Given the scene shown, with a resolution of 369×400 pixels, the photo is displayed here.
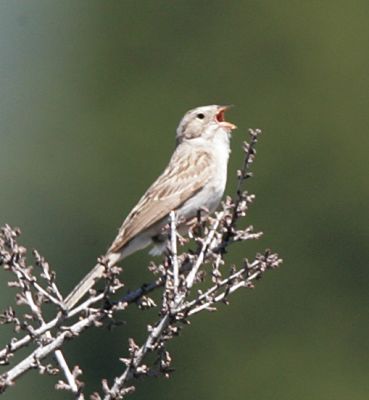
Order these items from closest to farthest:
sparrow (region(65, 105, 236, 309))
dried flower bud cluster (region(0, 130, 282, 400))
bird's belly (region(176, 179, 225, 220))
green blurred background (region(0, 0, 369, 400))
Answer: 1. dried flower bud cluster (region(0, 130, 282, 400))
2. sparrow (region(65, 105, 236, 309))
3. bird's belly (region(176, 179, 225, 220))
4. green blurred background (region(0, 0, 369, 400))

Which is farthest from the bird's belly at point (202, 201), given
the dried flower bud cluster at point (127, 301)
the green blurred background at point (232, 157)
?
the green blurred background at point (232, 157)

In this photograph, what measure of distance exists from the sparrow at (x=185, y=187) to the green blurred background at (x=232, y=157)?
12.9 m

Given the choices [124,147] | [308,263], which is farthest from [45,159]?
[308,263]

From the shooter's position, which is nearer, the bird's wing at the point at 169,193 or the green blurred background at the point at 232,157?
the bird's wing at the point at 169,193

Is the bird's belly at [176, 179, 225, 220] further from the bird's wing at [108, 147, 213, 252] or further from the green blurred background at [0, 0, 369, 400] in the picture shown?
the green blurred background at [0, 0, 369, 400]

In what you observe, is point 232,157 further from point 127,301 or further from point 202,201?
point 127,301

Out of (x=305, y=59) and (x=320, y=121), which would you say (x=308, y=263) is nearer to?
(x=320, y=121)

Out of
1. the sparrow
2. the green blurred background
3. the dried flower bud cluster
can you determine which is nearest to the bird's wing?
the sparrow

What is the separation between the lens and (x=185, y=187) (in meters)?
11.0

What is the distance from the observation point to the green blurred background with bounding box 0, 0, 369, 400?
27625mm

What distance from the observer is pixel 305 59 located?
3303 cm

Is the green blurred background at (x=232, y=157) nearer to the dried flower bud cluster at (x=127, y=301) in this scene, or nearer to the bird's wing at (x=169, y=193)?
the bird's wing at (x=169, y=193)

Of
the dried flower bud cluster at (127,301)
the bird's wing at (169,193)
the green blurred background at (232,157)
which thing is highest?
the dried flower bud cluster at (127,301)

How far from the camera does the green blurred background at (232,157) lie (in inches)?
1088
